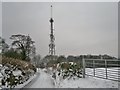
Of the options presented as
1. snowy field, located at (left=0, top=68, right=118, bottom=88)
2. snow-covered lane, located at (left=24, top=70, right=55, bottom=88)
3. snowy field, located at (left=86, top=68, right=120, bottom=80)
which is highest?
snowy field, located at (left=86, top=68, right=120, bottom=80)

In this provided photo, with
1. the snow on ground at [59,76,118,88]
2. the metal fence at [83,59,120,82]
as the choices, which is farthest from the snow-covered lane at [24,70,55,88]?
the metal fence at [83,59,120,82]

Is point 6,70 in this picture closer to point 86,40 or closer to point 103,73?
point 103,73

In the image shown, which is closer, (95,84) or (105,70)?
(95,84)

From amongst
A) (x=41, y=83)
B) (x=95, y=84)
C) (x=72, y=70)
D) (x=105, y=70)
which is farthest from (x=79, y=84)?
(x=41, y=83)

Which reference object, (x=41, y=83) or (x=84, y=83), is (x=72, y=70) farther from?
(x=84, y=83)

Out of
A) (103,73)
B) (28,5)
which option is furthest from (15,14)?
(103,73)

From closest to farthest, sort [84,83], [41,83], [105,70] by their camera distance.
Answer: [105,70] < [84,83] < [41,83]

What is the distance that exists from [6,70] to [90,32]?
12.7 m

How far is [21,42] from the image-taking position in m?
42.1

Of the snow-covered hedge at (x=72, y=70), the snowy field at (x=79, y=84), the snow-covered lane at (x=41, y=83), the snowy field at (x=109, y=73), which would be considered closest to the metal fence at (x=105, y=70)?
the snowy field at (x=109, y=73)

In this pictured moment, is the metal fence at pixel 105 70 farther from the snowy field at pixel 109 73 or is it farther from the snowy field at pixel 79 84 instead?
the snowy field at pixel 79 84

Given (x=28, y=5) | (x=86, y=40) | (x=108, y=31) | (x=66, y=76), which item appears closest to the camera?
(x=66, y=76)

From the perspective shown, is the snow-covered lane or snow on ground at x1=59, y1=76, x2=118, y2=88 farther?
the snow-covered lane

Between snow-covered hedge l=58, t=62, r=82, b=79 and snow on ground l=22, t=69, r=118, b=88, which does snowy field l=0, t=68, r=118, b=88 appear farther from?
snow-covered hedge l=58, t=62, r=82, b=79
